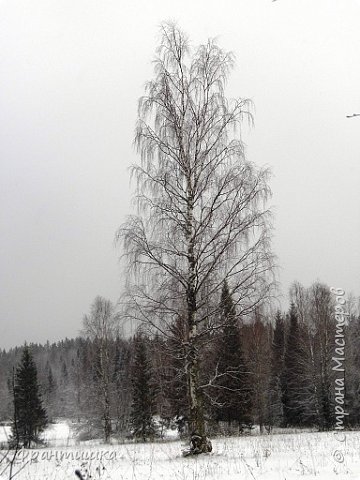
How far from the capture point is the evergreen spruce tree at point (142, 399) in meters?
35.3

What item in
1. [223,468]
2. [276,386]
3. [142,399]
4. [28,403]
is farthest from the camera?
[276,386]

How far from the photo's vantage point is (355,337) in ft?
135

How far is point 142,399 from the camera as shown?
118 ft

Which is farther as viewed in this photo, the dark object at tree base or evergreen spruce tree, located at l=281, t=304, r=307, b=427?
evergreen spruce tree, located at l=281, t=304, r=307, b=427

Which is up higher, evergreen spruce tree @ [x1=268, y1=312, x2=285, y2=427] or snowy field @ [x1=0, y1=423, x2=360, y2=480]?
snowy field @ [x1=0, y1=423, x2=360, y2=480]

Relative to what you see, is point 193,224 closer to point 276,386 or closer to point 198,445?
point 198,445

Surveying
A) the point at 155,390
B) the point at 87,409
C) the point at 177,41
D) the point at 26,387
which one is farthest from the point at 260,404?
the point at 177,41

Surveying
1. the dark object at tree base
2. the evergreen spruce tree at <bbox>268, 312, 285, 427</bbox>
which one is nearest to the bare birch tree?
the dark object at tree base

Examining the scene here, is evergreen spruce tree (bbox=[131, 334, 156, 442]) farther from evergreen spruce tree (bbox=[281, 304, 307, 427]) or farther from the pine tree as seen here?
evergreen spruce tree (bbox=[281, 304, 307, 427])

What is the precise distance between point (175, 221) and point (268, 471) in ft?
20.0

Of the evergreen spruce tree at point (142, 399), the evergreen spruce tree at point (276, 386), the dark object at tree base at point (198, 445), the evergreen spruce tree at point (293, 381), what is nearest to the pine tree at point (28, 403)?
the evergreen spruce tree at point (142, 399)

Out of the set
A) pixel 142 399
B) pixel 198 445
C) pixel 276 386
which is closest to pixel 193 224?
pixel 198 445

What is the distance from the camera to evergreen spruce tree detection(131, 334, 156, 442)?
35.3 metres

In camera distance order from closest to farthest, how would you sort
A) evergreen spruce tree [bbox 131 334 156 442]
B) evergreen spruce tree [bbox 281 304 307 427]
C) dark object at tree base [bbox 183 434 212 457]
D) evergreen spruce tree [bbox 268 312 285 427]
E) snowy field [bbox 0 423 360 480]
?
snowy field [bbox 0 423 360 480] < dark object at tree base [bbox 183 434 212 457] < evergreen spruce tree [bbox 131 334 156 442] < evergreen spruce tree [bbox 281 304 307 427] < evergreen spruce tree [bbox 268 312 285 427]
